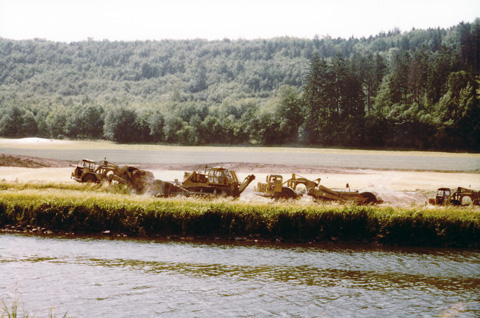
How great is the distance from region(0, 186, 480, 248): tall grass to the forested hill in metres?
48.2

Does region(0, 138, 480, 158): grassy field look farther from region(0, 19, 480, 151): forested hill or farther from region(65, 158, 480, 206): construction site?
region(65, 158, 480, 206): construction site

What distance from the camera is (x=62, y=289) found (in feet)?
52.0

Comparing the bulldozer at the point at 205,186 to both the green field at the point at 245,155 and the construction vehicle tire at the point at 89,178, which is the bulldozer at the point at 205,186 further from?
the green field at the point at 245,155

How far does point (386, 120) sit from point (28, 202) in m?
61.2

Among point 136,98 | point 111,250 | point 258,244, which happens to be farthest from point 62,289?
point 136,98

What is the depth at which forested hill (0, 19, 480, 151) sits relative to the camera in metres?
74.6

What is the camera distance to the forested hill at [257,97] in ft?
245

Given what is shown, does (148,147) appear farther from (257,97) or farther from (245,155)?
(257,97)

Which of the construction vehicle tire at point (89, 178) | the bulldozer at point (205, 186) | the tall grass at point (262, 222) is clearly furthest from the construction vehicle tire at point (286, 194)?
the construction vehicle tire at point (89, 178)

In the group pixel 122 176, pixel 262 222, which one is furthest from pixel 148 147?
pixel 262 222

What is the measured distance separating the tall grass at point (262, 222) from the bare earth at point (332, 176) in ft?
29.3

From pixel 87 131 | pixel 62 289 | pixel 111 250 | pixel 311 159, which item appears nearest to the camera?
pixel 62 289

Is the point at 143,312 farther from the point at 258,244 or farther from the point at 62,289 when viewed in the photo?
the point at 258,244

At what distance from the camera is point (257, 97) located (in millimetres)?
121000
